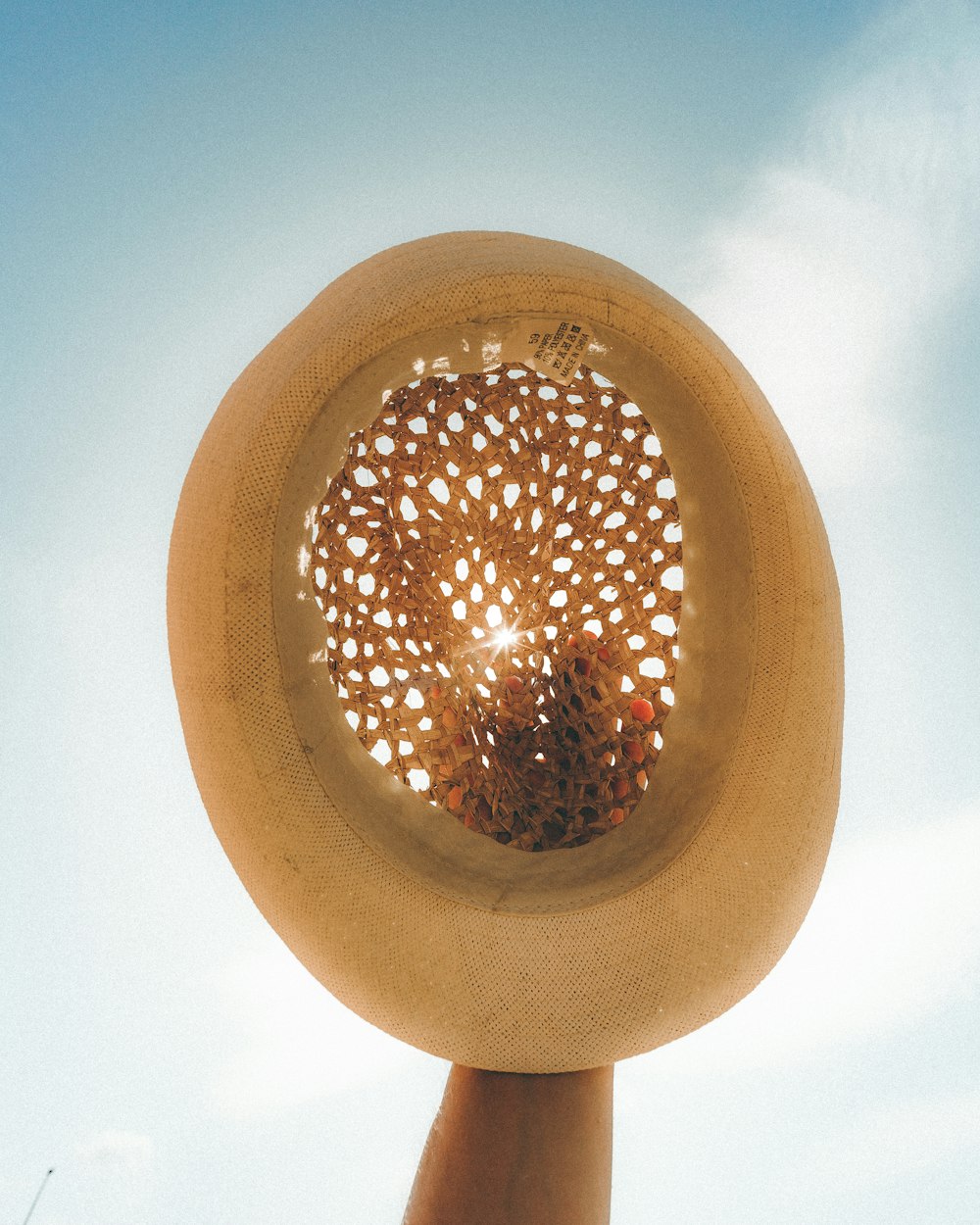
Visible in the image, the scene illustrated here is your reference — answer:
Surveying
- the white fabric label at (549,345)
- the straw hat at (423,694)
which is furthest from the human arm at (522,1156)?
the white fabric label at (549,345)

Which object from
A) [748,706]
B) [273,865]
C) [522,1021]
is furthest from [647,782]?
[273,865]

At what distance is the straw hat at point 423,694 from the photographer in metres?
0.80

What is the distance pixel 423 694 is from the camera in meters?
Result: 1.08

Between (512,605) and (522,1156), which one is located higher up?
(512,605)

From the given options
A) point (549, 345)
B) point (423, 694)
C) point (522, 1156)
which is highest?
point (549, 345)

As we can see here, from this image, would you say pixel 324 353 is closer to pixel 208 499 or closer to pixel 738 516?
pixel 208 499

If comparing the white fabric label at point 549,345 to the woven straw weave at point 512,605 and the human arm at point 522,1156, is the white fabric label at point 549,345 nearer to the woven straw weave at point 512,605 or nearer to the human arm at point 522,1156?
the woven straw weave at point 512,605

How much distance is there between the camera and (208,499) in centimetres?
81

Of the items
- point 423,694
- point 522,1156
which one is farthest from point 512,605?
point 522,1156

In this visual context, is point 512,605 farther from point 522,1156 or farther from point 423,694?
point 522,1156

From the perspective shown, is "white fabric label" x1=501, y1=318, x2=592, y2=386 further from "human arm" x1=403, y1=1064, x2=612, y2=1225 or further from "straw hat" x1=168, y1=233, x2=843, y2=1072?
"human arm" x1=403, y1=1064, x2=612, y2=1225

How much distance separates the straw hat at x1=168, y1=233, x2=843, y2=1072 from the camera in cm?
80

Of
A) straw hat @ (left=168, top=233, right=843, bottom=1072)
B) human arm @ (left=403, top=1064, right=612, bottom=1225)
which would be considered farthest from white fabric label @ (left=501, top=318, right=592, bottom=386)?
human arm @ (left=403, top=1064, right=612, bottom=1225)

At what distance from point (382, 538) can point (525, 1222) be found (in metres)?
0.76
